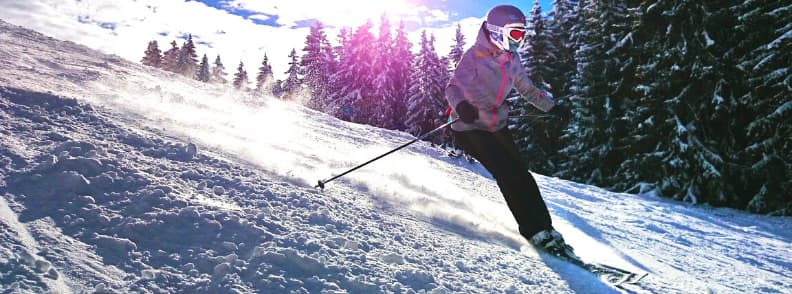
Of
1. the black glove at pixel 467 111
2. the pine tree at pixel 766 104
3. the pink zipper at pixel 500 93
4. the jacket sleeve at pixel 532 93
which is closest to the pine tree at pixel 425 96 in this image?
the pine tree at pixel 766 104

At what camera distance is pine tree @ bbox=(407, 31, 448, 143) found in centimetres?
3634

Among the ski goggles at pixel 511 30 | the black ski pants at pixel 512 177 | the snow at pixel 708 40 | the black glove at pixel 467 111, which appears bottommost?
the black ski pants at pixel 512 177

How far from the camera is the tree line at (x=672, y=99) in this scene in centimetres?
Answer: 1209

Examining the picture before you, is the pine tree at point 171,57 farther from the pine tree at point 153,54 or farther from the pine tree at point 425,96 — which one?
the pine tree at point 425,96

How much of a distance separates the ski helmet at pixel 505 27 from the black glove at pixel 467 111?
0.66 metres

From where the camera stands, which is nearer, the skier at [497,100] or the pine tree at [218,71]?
the skier at [497,100]

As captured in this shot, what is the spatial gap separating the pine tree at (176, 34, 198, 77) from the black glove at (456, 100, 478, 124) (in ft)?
204

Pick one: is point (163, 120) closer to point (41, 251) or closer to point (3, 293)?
point (41, 251)

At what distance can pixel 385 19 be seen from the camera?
43031 millimetres

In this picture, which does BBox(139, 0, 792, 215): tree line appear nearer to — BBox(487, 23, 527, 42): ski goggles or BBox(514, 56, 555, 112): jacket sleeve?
BBox(514, 56, 555, 112): jacket sleeve

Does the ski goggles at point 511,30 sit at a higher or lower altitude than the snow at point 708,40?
lower

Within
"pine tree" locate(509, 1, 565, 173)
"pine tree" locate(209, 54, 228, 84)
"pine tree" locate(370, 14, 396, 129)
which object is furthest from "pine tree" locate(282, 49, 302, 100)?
"pine tree" locate(209, 54, 228, 84)

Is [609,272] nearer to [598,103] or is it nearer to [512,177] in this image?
[512,177]

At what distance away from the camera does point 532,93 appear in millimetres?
4461
